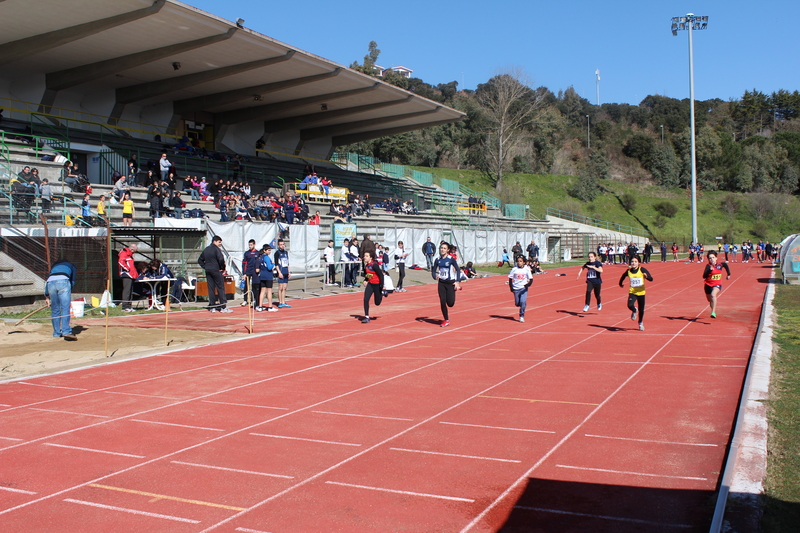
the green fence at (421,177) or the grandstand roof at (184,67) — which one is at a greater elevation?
the grandstand roof at (184,67)

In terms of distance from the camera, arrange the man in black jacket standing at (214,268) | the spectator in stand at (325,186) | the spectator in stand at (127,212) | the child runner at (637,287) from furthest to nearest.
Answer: the spectator in stand at (325,186), the spectator in stand at (127,212), the man in black jacket standing at (214,268), the child runner at (637,287)

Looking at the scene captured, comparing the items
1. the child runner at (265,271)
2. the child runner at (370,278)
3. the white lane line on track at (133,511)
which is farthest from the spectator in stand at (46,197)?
the white lane line on track at (133,511)

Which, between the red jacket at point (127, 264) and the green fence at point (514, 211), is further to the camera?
the green fence at point (514, 211)

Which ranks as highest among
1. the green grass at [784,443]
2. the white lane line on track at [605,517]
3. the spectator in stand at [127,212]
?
the spectator in stand at [127,212]

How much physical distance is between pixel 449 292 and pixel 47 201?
12.7 m

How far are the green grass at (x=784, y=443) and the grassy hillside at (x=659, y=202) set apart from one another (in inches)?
2292

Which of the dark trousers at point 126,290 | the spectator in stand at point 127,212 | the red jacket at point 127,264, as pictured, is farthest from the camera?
the spectator in stand at point 127,212

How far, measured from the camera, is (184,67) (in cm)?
3312

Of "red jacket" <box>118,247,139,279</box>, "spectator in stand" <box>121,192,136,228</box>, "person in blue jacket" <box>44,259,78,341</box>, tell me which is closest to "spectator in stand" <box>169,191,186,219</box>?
"spectator in stand" <box>121,192,136,228</box>

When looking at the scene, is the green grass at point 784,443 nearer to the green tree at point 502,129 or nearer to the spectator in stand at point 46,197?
the spectator in stand at point 46,197

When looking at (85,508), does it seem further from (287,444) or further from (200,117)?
(200,117)

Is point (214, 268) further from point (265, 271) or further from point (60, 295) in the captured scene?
point (60, 295)

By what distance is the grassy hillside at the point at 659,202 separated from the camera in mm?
69250

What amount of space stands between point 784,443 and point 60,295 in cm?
1259
